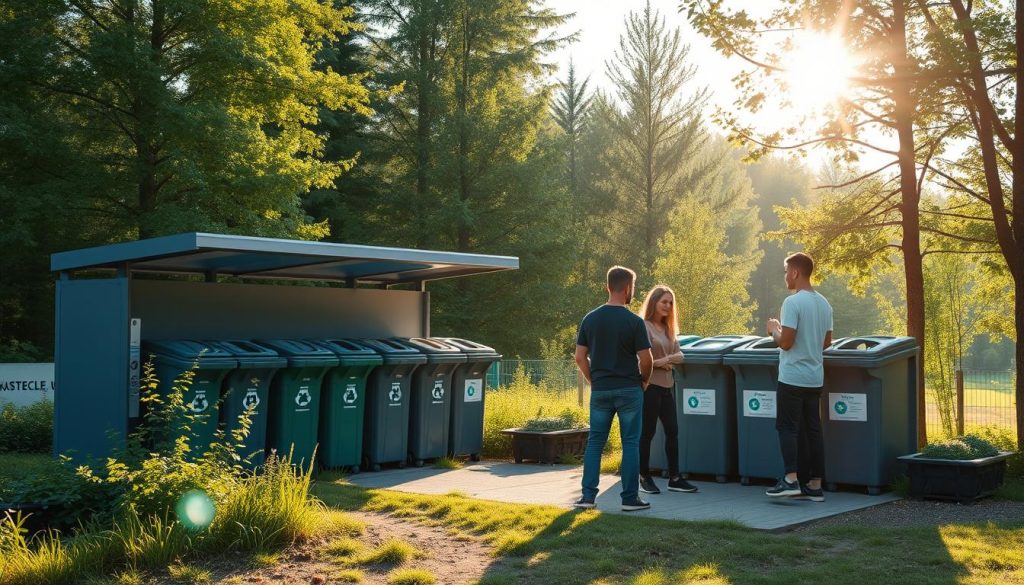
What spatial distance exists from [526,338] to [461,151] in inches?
250

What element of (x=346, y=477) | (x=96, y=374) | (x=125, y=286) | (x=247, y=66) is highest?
(x=247, y=66)

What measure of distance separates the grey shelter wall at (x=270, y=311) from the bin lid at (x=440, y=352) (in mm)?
1324

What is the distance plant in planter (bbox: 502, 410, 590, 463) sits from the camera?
38.5ft

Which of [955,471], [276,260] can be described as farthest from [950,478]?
[276,260]

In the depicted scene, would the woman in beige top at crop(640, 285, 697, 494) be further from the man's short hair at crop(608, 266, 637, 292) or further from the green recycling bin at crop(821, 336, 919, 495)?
the green recycling bin at crop(821, 336, 919, 495)

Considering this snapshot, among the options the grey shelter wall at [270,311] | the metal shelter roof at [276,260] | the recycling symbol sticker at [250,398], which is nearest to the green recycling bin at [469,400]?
the metal shelter roof at [276,260]

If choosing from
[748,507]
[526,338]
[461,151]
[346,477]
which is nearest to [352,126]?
[461,151]

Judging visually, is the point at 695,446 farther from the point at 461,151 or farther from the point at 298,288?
the point at 461,151

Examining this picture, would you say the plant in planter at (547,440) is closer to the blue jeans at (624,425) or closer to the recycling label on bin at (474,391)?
the recycling label on bin at (474,391)

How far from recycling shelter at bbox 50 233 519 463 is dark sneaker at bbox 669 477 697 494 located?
10.4 feet

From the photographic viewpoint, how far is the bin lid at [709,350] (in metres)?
9.95

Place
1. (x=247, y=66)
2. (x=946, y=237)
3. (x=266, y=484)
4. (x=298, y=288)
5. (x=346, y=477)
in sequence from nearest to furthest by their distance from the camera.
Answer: (x=266, y=484) < (x=346, y=477) < (x=298, y=288) < (x=946, y=237) < (x=247, y=66)

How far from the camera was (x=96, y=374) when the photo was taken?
32.6 feet

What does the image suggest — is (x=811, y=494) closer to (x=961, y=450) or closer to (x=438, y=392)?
(x=961, y=450)
